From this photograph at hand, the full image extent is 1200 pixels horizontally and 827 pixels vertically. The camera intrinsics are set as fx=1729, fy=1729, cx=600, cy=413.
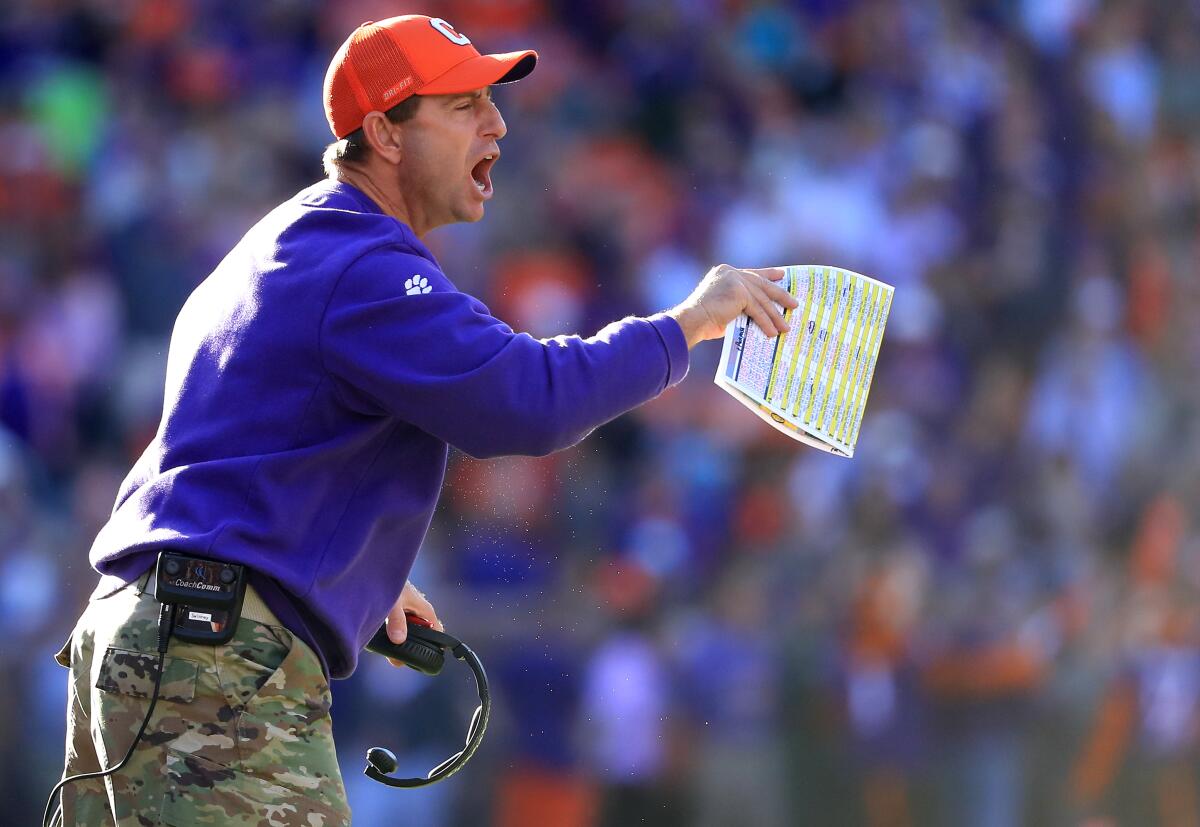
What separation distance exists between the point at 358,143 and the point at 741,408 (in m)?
4.58

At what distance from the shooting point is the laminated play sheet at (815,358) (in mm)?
2971

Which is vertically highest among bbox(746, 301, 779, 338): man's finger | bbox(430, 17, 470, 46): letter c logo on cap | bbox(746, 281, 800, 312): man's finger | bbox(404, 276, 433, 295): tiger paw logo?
bbox(430, 17, 470, 46): letter c logo on cap

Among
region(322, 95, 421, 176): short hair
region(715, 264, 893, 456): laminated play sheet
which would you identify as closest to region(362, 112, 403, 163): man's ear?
region(322, 95, 421, 176): short hair

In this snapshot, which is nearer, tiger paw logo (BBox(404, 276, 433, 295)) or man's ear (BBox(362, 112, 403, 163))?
tiger paw logo (BBox(404, 276, 433, 295))

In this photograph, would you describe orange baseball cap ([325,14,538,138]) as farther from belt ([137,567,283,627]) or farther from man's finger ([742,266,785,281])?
belt ([137,567,283,627])

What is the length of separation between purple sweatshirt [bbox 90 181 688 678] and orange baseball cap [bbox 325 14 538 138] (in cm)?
26

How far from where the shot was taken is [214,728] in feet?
8.61

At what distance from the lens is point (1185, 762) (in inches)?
297

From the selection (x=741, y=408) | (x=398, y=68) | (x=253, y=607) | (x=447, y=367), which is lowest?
(x=741, y=408)

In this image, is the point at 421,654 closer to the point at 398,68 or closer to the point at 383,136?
the point at 383,136

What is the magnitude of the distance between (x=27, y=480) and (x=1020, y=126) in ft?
16.5

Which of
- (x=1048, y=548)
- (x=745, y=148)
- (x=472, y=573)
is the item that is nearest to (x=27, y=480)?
(x=472, y=573)

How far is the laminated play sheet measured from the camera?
2.97m

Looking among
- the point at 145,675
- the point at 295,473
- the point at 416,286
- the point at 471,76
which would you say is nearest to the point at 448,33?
the point at 471,76
